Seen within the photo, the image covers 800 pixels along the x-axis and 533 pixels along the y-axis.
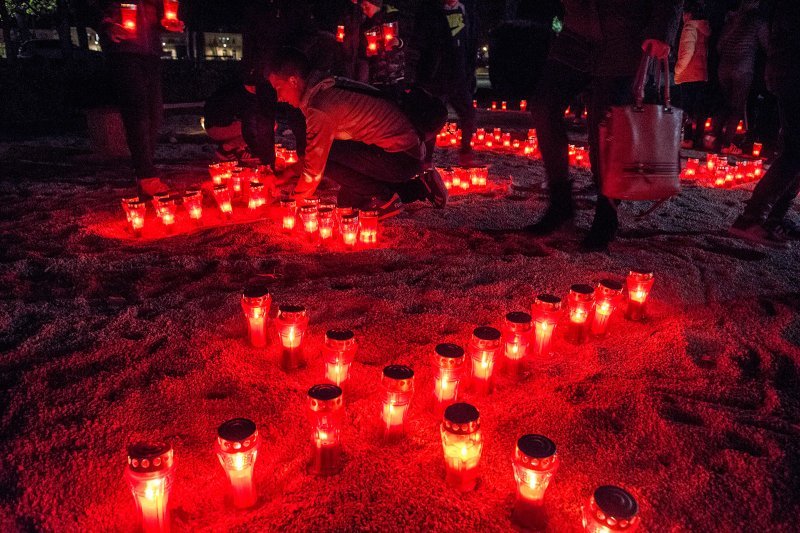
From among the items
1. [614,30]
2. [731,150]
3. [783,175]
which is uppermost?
[614,30]

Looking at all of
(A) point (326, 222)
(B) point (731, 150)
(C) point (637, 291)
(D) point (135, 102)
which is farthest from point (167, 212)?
(B) point (731, 150)

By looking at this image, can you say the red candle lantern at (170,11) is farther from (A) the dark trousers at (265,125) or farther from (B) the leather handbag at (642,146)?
(B) the leather handbag at (642,146)

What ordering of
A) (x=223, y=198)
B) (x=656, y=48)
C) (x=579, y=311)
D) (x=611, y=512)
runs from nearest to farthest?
(x=611, y=512)
(x=579, y=311)
(x=656, y=48)
(x=223, y=198)

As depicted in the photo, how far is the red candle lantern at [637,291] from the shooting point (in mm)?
3031

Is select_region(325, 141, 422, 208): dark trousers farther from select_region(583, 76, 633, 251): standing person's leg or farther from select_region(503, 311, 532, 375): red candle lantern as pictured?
select_region(503, 311, 532, 375): red candle lantern

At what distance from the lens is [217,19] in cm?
2584

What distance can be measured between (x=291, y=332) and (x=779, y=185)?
4088mm

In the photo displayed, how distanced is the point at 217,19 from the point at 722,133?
24274 mm

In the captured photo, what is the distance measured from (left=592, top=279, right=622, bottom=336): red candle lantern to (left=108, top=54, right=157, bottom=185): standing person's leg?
171 inches

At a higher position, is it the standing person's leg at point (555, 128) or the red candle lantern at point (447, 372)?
the standing person's leg at point (555, 128)

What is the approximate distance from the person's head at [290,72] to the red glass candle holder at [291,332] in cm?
198

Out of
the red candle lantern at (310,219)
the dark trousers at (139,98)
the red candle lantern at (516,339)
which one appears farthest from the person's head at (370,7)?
the red candle lantern at (516,339)

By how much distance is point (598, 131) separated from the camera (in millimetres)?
3688

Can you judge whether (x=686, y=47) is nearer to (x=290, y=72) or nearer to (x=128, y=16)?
(x=290, y=72)
